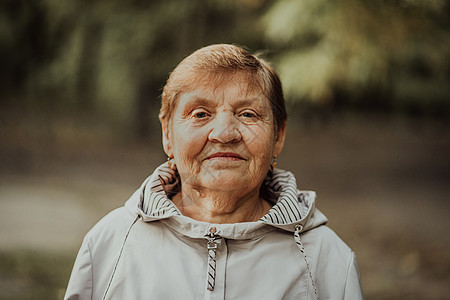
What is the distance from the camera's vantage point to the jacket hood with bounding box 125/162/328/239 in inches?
63.7

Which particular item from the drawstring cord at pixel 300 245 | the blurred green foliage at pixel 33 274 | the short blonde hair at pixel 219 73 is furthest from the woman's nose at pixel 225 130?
the blurred green foliage at pixel 33 274

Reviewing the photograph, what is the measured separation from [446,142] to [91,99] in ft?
25.0

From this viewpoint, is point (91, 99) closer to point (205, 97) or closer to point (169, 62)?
point (169, 62)

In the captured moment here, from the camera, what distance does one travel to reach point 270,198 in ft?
6.52

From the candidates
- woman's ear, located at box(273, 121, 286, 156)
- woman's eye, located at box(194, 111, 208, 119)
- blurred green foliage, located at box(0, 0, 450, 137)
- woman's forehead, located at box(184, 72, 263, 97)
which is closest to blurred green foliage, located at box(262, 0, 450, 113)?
blurred green foliage, located at box(0, 0, 450, 137)

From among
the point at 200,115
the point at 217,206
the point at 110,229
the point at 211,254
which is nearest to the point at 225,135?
the point at 200,115

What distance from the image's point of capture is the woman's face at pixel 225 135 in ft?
5.39

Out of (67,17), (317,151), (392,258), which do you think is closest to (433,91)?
(317,151)

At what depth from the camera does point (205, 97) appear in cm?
165

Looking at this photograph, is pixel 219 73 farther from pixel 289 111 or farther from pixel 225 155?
pixel 289 111

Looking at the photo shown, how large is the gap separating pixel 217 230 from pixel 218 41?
5.65 m

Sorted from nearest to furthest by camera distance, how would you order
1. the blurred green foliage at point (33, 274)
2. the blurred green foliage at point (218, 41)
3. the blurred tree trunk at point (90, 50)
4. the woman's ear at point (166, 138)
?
the woman's ear at point (166, 138) → the blurred green foliage at point (33, 274) → the blurred green foliage at point (218, 41) → the blurred tree trunk at point (90, 50)

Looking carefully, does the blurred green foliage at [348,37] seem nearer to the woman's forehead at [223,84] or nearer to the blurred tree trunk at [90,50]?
the blurred tree trunk at [90,50]

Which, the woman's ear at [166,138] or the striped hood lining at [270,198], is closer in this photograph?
the striped hood lining at [270,198]
